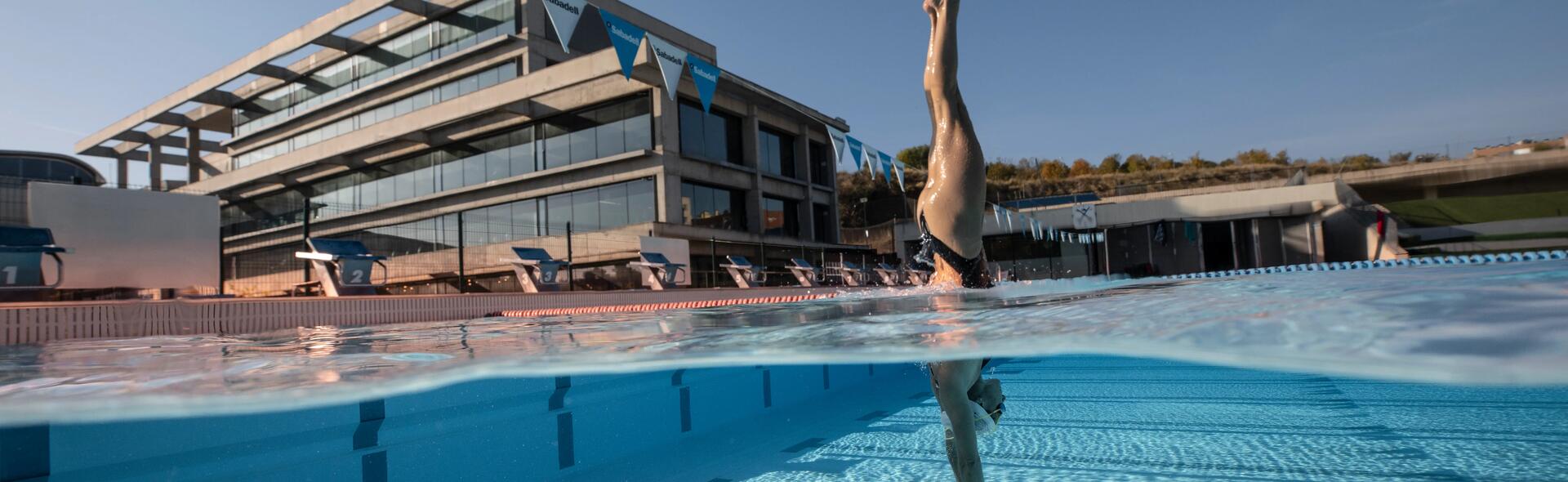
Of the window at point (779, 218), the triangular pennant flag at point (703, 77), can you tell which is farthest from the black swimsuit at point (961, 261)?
the window at point (779, 218)

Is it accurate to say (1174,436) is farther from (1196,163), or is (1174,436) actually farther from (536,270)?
(1196,163)

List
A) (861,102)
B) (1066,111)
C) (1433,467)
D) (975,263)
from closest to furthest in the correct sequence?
1. (975,263)
2. (1433,467)
3. (861,102)
4. (1066,111)

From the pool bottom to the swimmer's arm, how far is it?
1910mm

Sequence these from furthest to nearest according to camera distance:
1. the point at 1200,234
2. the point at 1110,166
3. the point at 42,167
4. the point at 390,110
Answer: the point at 1110,166
the point at 1200,234
the point at 390,110
the point at 42,167

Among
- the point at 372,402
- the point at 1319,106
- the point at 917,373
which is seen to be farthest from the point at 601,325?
the point at 1319,106

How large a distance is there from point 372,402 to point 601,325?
1.50 m

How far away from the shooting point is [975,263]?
376 cm

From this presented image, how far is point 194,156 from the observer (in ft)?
119

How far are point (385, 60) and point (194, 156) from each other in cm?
1475

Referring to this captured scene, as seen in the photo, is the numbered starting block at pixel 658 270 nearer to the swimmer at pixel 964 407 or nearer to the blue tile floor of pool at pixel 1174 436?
the blue tile floor of pool at pixel 1174 436

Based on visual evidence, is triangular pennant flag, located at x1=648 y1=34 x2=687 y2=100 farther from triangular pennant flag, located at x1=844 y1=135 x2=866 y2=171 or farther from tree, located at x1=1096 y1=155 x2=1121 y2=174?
tree, located at x1=1096 y1=155 x2=1121 y2=174

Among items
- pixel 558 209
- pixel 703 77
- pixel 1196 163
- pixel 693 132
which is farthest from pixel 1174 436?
pixel 1196 163

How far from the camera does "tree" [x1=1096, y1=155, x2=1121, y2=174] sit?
64.5 m

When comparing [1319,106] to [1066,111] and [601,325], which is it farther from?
[601,325]
